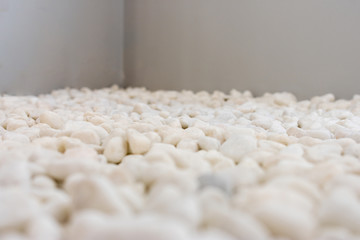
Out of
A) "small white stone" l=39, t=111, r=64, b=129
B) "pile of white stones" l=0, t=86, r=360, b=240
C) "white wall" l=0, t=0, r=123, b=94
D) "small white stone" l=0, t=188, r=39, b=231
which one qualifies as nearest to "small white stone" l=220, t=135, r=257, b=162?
"pile of white stones" l=0, t=86, r=360, b=240

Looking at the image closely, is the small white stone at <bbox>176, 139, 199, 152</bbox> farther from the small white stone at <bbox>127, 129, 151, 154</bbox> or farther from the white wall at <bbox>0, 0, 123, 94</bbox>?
the white wall at <bbox>0, 0, 123, 94</bbox>

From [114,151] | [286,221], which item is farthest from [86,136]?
[286,221]

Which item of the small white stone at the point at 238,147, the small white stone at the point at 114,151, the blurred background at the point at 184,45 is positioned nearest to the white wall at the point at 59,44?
the blurred background at the point at 184,45

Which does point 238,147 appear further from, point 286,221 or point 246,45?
point 246,45

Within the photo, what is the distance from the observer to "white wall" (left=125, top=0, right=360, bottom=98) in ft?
6.48

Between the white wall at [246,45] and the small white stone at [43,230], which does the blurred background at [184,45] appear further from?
the small white stone at [43,230]

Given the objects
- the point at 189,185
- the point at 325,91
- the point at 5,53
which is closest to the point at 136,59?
the point at 5,53

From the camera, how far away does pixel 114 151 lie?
819mm

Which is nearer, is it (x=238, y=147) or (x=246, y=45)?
(x=238, y=147)

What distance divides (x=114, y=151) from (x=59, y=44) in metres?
1.88

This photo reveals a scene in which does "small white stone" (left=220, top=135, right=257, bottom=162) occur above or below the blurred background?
below

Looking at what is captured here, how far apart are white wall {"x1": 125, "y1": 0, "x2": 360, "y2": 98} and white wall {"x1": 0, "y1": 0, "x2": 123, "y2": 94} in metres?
0.15

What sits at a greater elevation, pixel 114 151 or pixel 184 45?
pixel 184 45

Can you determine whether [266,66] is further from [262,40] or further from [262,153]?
[262,153]
